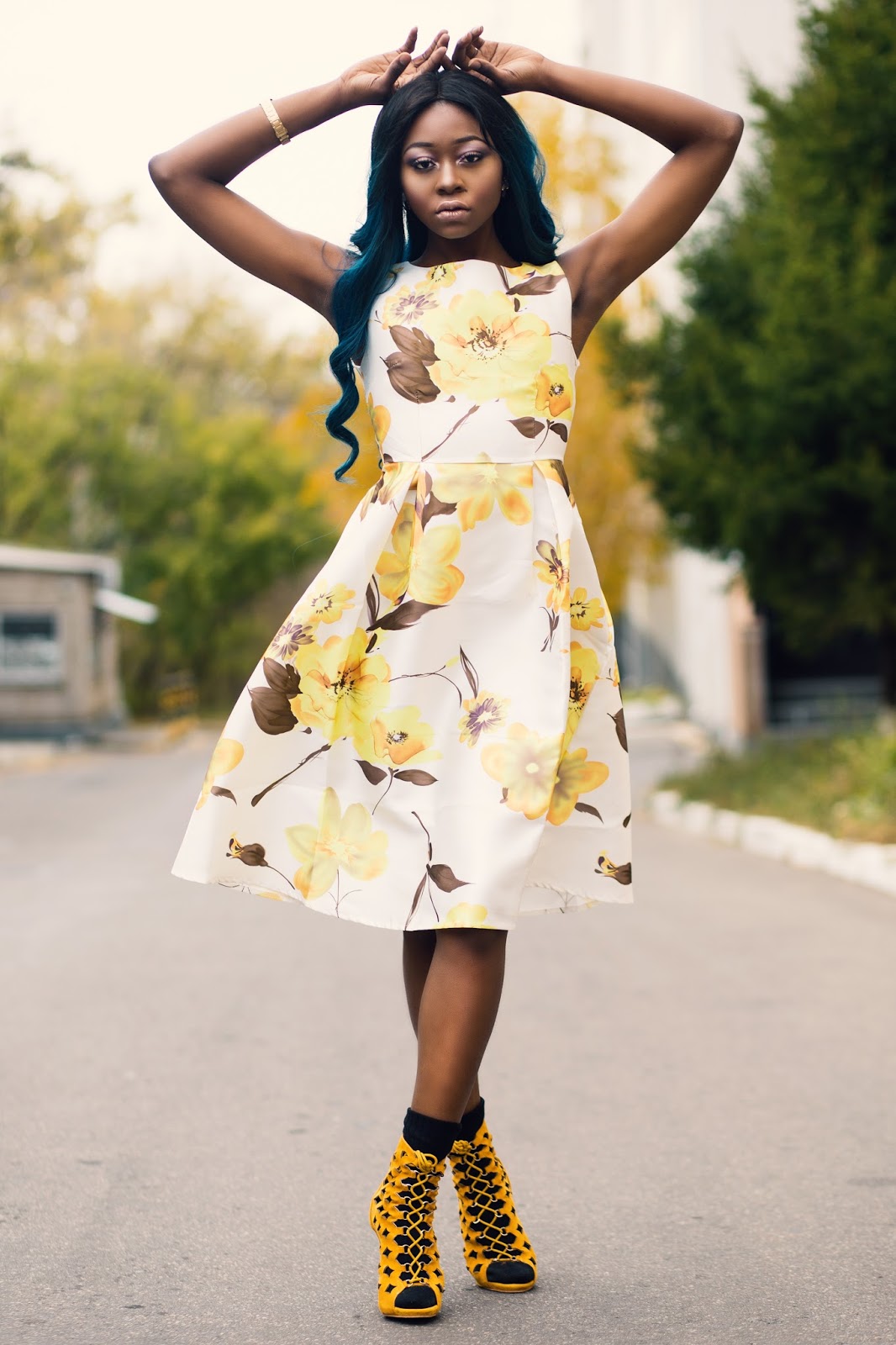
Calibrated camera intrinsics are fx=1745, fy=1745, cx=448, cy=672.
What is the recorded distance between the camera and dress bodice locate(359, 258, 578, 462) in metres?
3.00

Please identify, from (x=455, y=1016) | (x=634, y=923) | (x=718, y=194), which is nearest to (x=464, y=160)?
(x=455, y=1016)

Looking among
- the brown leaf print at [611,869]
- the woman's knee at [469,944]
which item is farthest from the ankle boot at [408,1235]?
the brown leaf print at [611,869]

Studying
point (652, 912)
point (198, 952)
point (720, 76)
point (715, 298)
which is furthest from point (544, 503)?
point (720, 76)

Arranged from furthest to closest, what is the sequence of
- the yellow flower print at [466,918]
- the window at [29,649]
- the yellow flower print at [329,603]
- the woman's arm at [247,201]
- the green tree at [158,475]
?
Result: 1. the green tree at [158,475]
2. the window at [29,649]
3. the woman's arm at [247,201]
4. the yellow flower print at [329,603]
5. the yellow flower print at [466,918]

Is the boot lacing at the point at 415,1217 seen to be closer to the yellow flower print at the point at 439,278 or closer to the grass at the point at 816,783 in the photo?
the yellow flower print at the point at 439,278

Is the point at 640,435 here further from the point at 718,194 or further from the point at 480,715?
the point at 480,715

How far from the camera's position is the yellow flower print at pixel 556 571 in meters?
2.95

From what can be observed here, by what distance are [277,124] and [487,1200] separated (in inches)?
77.2

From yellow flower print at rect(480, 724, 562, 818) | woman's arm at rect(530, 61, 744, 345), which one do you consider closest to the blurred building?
woman's arm at rect(530, 61, 744, 345)

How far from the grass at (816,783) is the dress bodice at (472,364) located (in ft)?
23.5

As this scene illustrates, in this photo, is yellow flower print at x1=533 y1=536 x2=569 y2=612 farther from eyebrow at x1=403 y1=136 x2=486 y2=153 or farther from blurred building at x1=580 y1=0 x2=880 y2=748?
blurred building at x1=580 y1=0 x2=880 y2=748

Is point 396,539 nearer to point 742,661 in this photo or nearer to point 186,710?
point 742,661

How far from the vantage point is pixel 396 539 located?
304cm

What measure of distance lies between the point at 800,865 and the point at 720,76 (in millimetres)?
16157
